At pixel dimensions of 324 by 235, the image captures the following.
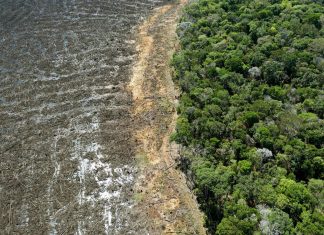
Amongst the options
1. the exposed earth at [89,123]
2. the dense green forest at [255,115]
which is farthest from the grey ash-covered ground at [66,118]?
the dense green forest at [255,115]

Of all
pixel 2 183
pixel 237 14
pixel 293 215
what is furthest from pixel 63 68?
pixel 293 215

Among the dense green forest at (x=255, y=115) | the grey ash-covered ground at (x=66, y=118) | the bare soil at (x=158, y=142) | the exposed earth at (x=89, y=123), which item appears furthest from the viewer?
the grey ash-covered ground at (x=66, y=118)

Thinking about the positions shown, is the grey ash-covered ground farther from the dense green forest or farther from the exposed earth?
the dense green forest

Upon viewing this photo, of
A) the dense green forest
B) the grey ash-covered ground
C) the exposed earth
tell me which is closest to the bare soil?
the exposed earth

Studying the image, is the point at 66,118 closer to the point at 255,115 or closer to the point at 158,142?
the point at 158,142

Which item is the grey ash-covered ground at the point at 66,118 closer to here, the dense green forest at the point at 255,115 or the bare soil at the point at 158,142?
the bare soil at the point at 158,142

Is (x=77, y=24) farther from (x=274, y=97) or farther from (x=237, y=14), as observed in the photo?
(x=274, y=97)

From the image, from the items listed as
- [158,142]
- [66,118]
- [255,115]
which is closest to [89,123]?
[66,118]
